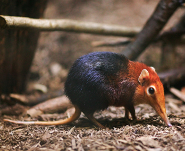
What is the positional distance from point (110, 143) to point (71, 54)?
6.07m

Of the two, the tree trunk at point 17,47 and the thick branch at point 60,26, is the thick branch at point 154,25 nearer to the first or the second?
the thick branch at point 60,26

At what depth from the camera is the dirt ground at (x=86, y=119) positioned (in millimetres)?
2766

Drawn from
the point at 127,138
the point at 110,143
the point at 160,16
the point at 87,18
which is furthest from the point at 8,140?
the point at 87,18

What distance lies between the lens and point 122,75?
11.8 ft

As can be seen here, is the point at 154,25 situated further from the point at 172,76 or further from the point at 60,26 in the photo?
the point at 60,26

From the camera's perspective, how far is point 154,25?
16.1ft

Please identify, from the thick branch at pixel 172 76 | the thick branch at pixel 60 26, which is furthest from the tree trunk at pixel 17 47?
the thick branch at pixel 172 76

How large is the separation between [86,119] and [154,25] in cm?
293

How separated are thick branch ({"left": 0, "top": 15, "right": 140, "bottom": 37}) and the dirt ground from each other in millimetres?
1947

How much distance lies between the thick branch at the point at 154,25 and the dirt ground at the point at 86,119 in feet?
5.26

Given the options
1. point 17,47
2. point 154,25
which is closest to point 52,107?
point 17,47

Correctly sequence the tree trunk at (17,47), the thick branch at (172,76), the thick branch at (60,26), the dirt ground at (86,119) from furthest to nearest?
the thick branch at (172,76), the tree trunk at (17,47), the thick branch at (60,26), the dirt ground at (86,119)

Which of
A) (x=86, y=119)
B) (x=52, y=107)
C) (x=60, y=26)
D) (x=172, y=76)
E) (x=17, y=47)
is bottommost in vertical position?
(x=86, y=119)

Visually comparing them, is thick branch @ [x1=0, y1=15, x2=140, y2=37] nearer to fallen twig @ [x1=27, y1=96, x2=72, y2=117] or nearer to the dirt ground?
fallen twig @ [x1=27, y1=96, x2=72, y2=117]
